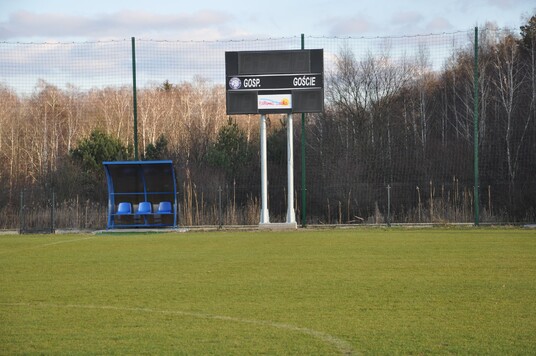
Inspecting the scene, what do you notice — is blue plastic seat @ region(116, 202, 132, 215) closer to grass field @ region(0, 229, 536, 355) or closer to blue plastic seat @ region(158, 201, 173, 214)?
blue plastic seat @ region(158, 201, 173, 214)

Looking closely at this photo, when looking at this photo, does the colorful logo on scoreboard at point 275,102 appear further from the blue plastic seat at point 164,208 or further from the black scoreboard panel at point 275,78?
the blue plastic seat at point 164,208

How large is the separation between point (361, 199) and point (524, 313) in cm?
1840

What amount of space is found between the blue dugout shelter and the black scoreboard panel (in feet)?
11.3

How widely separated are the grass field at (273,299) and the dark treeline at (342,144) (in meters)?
8.49

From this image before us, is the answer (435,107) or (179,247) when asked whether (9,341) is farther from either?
(435,107)

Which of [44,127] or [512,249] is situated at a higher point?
[44,127]

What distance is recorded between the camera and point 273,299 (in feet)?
33.0

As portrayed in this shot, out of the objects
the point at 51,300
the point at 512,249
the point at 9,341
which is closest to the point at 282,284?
the point at 51,300

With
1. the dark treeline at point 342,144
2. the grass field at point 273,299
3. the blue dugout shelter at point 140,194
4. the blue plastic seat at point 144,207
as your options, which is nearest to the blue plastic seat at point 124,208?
the blue dugout shelter at point 140,194

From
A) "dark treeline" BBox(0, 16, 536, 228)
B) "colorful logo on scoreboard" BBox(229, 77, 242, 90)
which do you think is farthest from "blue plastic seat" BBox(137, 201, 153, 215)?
"colorful logo on scoreboard" BBox(229, 77, 242, 90)

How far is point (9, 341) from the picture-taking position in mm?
7625

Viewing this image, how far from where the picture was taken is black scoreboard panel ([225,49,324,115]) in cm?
2355

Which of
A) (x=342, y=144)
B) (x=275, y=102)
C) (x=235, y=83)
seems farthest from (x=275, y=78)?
(x=342, y=144)

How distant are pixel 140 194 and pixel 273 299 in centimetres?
1603
